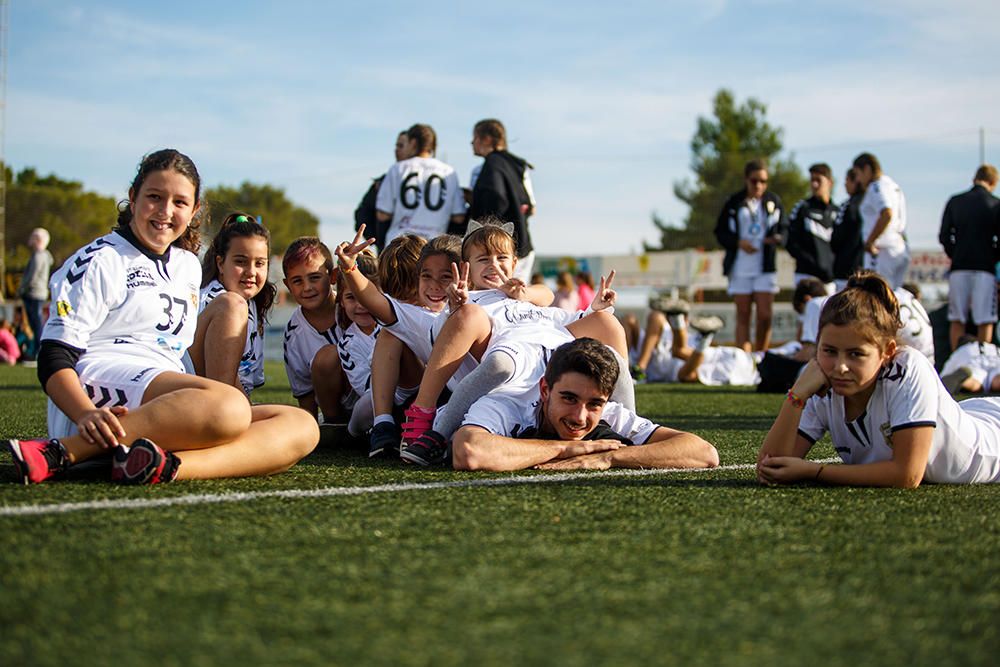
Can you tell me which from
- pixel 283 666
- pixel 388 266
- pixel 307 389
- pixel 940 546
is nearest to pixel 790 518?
pixel 940 546

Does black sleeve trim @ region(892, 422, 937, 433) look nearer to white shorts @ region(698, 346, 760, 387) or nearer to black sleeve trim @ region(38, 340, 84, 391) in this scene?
black sleeve trim @ region(38, 340, 84, 391)

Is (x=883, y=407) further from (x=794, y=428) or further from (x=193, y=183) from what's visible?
(x=193, y=183)

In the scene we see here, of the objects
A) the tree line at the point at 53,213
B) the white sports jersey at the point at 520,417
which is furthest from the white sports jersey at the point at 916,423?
the tree line at the point at 53,213

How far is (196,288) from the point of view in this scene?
159 inches

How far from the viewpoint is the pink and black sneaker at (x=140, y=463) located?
3.29 m

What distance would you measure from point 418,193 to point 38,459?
19.9 feet

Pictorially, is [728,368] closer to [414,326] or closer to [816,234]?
[816,234]

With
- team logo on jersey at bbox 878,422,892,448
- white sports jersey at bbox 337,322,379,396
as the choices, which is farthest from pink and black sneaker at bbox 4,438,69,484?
team logo on jersey at bbox 878,422,892,448

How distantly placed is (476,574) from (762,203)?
33.8 ft

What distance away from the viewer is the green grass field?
1721 mm

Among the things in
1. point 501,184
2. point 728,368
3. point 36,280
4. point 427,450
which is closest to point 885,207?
point 728,368

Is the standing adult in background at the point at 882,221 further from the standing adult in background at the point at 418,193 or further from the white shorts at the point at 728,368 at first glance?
the standing adult in background at the point at 418,193

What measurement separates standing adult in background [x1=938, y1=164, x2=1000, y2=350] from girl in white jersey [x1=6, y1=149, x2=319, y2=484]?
8.59 meters

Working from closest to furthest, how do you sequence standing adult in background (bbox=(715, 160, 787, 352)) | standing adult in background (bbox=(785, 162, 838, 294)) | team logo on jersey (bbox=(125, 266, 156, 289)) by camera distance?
1. team logo on jersey (bbox=(125, 266, 156, 289))
2. standing adult in background (bbox=(785, 162, 838, 294))
3. standing adult in background (bbox=(715, 160, 787, 352))
